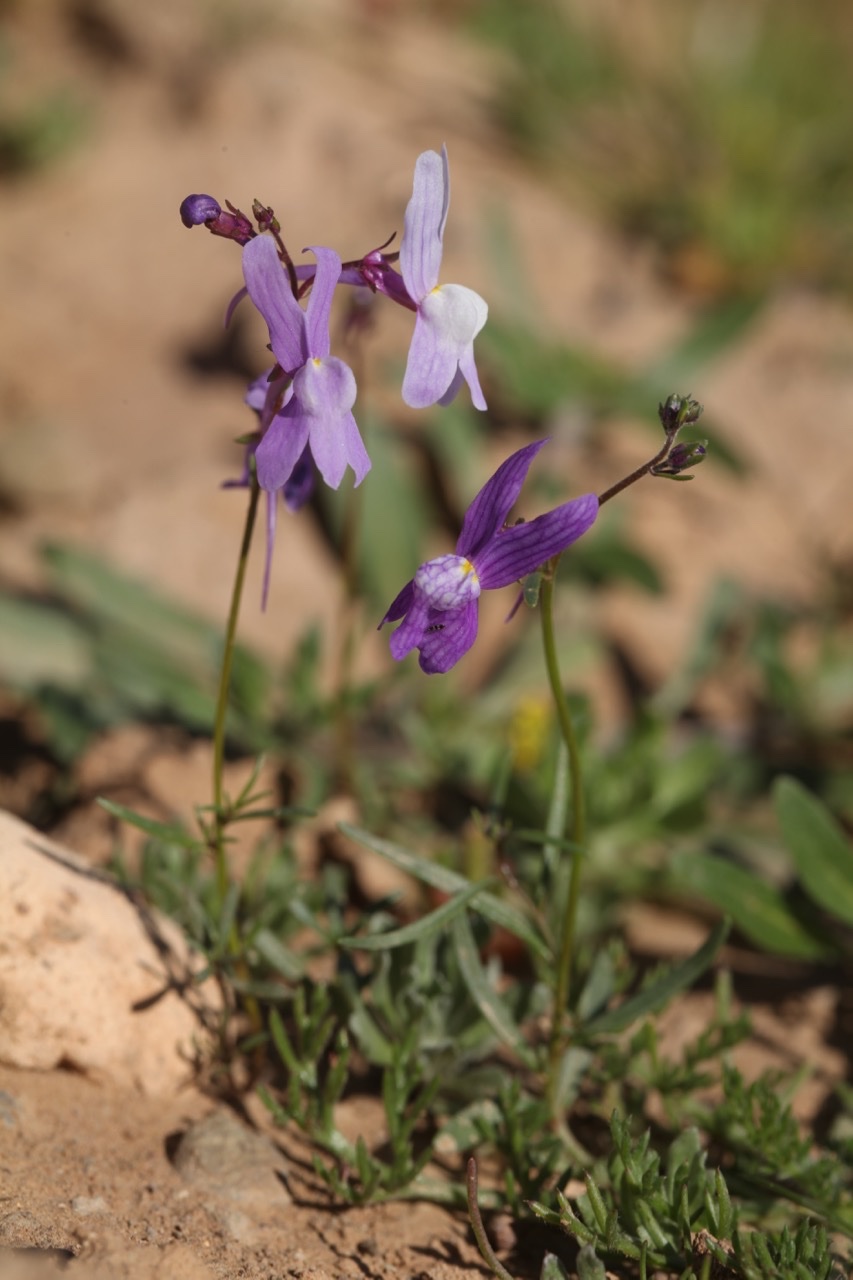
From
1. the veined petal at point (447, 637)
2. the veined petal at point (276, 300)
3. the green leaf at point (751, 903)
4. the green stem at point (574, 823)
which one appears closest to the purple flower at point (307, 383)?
the veined petal at point (276, 300)

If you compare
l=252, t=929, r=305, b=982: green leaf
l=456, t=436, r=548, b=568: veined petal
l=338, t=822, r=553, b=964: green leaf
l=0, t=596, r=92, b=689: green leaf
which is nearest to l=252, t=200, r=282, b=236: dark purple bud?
l=456, t=436, r=548, b=568: veined petal

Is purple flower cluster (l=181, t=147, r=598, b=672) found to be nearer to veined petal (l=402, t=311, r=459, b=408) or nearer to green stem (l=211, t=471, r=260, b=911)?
veined petal (l=402, t=311, r=459, b=408)

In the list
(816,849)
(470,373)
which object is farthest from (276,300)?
(816,849)

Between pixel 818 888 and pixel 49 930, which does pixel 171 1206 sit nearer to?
pixel 49 930

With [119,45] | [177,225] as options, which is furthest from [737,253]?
[119,45]

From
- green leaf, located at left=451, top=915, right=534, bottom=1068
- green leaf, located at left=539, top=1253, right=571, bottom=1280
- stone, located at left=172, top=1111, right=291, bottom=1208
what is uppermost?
green leaf, located at left=451, top=915, right=534, bottom=1068

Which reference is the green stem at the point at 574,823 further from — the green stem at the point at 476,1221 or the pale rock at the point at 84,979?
the pale rock at the point at 84,979

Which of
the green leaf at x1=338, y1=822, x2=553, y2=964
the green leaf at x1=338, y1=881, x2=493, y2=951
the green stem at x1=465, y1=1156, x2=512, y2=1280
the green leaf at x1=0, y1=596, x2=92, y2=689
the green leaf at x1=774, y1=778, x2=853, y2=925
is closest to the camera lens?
the green stem at x1=465, y1=1156, x2=512, y2=1280
